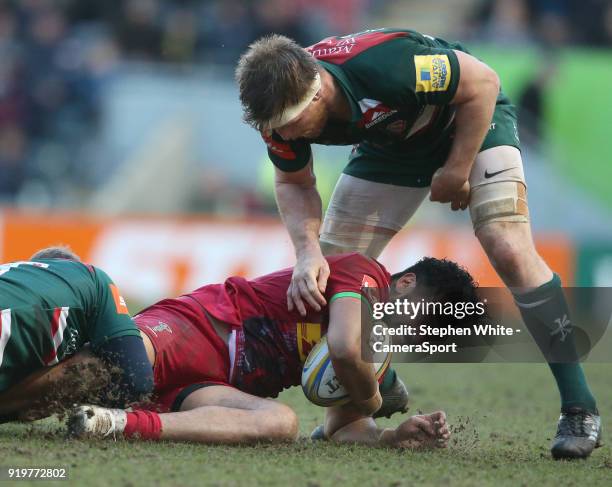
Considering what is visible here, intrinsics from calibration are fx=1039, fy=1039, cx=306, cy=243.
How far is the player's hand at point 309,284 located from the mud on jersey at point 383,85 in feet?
1.85

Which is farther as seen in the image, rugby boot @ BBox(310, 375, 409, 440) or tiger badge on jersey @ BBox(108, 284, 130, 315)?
rugby boot @ BBox(310, 375, 409, 440)

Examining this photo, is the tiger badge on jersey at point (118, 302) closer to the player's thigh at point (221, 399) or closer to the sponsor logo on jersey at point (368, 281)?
the player's thigh at point (221, 399)

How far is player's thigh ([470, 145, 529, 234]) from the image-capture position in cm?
461

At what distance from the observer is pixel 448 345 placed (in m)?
4.72

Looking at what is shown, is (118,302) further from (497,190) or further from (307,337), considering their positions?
(497,190)

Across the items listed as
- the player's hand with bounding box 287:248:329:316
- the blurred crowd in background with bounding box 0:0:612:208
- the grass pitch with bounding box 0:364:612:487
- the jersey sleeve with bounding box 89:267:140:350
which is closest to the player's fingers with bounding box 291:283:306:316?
the player's hand with bounding box 287:248:329:316

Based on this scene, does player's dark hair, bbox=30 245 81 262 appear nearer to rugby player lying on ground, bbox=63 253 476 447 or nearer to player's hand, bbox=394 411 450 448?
rugby player lying on ground, bbox=63 253 476 447

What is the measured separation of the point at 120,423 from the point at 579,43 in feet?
31.5

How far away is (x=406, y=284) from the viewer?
4.52 metres

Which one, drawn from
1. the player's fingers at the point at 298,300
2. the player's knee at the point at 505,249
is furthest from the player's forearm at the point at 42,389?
the player's knee at the point at 505,249

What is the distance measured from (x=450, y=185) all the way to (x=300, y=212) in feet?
2.35

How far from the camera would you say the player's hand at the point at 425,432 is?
14.2ft

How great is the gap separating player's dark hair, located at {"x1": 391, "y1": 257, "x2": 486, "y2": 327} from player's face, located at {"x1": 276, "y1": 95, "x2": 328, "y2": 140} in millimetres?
739

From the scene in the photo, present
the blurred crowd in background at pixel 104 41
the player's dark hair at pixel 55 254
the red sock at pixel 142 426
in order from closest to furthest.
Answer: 1. the red sock at pixel 142 426
2. the player's dark hair at pixel 55 254
3. the blurred crowd in background at pixel 104 41
